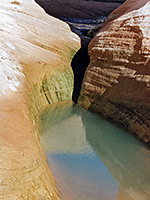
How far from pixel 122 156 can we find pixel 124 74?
80.5 inches

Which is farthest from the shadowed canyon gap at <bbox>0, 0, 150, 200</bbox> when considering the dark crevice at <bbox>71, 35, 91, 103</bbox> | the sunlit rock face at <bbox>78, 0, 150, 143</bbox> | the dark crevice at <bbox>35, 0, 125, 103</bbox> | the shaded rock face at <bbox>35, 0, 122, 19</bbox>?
the shaded rock face at <bbox>35, 0, 122, 19</bbox>

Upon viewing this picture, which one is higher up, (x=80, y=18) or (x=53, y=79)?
→ (x=80, y=18)

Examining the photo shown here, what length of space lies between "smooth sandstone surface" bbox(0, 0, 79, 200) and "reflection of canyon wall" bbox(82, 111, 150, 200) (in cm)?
121

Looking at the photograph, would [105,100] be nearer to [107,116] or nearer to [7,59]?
[107,116]

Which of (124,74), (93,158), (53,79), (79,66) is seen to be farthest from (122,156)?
(79,66)

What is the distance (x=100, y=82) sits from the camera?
605cm

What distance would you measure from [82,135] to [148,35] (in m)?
2.68

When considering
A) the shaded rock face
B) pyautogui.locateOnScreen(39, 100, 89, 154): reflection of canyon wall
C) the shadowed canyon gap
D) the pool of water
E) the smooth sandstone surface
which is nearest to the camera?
the smooth sandstone surface

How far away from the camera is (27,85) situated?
5051 millimetres

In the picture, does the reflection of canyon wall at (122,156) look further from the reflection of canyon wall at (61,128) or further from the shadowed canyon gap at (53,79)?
the shadowed canyon gap at (53,79)

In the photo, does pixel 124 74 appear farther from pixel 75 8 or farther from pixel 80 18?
pixel 75 8

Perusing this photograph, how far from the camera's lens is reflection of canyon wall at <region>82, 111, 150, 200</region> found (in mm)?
3491

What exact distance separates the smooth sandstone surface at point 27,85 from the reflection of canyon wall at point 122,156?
3.97 ft

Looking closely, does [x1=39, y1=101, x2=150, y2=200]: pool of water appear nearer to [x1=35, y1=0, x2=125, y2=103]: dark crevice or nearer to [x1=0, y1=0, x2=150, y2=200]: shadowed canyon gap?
[x1=0, y1=0, x2=150, y2=200]: shadowed canyon gap
